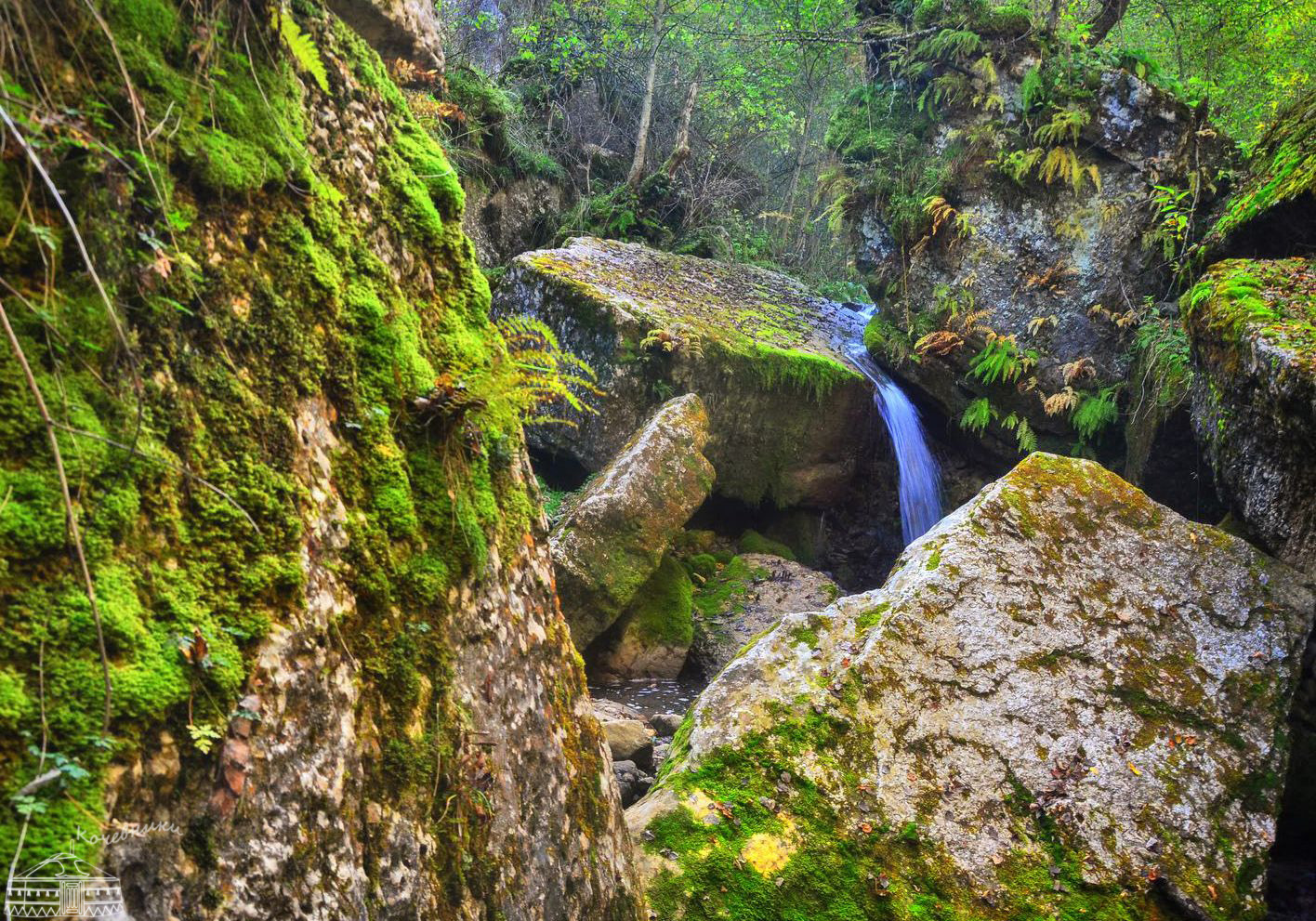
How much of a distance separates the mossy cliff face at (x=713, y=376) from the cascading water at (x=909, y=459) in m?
0.41

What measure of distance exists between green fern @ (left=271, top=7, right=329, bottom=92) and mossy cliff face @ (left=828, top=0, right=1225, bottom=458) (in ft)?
30.1

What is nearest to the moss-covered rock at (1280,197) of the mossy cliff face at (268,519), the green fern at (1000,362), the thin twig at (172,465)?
the green fern at (1000,362)

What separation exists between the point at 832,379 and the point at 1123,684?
6302 millimetres

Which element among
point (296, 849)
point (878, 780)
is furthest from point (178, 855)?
point (878, 780)

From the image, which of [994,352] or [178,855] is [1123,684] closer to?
[178,855]

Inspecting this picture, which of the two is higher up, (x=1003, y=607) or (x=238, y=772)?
(x=1003, y=607)

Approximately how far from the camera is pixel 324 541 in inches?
83.6

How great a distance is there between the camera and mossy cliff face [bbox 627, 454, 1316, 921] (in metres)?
3.86

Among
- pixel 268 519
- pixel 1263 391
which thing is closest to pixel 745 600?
pixel 1263 391

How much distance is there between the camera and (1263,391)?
5.25 m

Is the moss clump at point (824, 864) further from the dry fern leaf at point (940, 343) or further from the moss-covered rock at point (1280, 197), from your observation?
the dry fern leaf at point (940, 343)

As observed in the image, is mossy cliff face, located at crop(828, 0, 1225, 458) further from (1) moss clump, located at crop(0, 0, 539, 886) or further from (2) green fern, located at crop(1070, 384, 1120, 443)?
(1) moss clump, located at crop(0, 0, 539, 886)

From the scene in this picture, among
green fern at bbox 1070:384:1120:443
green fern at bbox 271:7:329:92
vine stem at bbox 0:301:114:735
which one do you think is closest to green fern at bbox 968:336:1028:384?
green fern at bbox 1070:384:1120:443

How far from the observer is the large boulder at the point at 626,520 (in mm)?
7527
